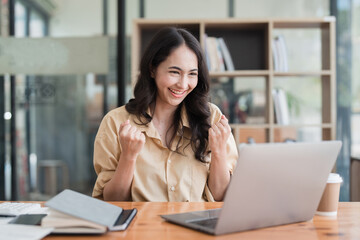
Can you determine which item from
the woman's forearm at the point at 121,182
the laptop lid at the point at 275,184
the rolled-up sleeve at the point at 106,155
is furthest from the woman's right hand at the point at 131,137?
A: the laptop lid at the point at 275,184

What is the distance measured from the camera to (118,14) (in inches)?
138

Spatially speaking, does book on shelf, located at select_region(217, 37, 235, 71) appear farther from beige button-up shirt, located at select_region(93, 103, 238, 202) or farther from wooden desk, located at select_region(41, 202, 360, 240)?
wooden desk, located at select_region(41, 202, 360, 240)

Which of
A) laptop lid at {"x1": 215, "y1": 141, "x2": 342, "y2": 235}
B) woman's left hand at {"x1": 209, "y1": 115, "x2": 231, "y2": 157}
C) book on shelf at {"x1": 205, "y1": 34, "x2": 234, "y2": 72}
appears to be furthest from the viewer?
book on shelf at {"x1": 205, "y1": 34, "x2": 234, "y2": 72}

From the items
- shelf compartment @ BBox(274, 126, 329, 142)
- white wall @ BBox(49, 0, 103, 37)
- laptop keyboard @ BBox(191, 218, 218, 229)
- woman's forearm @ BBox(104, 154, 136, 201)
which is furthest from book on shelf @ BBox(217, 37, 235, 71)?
laptop keyboard @ BBox(191, 218, 218, 229)

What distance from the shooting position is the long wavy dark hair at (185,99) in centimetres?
176

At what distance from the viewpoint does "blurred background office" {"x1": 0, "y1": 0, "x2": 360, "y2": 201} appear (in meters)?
3.42

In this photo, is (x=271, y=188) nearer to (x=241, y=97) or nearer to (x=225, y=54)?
(x=225, y=54)

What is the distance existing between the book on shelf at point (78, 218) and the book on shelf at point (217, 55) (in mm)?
2113

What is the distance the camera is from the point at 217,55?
3064 millimetres

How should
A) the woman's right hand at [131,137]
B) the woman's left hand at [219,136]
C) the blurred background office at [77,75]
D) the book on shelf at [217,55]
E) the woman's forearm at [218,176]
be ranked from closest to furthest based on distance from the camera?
1. the woman's right hand at [131,137]
2. the woman's left hand at [219,136]
3. the woman's forearm at [218,176]
4. the book on shelf at [217,55]
5. the blurred background office at [77,75]

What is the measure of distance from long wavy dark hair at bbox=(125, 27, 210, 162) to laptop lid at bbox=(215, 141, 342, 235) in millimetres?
685

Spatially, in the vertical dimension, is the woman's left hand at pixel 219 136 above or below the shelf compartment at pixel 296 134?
above

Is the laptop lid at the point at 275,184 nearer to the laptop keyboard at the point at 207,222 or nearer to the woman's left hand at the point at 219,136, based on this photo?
the laptop keyboard at the point at 207,222

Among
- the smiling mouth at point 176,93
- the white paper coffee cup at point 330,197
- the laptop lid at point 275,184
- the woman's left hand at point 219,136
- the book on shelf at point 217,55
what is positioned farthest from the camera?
the book on shelf at point 217,55
